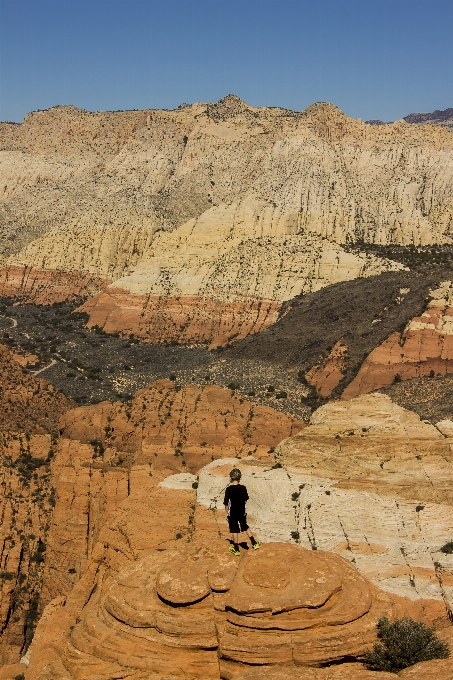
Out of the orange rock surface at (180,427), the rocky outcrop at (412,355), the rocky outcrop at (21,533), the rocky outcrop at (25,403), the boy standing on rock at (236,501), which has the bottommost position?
the rocky outcrop at (21,533)

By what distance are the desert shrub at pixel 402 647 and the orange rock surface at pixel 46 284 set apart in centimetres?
12073

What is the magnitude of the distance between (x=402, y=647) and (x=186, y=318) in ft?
309

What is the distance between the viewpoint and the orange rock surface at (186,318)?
104438 mm

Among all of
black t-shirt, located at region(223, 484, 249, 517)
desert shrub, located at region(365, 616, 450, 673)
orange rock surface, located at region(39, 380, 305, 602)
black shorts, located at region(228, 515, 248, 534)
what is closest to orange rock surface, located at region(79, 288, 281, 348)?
orange rock surface, located at region(39, 380, 305, 602)

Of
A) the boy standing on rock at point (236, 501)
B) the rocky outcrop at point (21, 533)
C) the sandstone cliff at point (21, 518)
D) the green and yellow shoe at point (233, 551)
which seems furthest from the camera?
the sandstone cliff at point (21, 518)

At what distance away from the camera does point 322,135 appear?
15862 centimetres

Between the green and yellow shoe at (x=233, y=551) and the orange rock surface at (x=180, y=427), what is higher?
the green and yellow shoe at (x=233, y=551)

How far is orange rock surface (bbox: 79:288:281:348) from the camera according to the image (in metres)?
104

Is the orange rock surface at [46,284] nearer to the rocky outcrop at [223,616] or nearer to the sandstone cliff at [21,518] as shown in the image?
the sandstone cliff at [21,518]

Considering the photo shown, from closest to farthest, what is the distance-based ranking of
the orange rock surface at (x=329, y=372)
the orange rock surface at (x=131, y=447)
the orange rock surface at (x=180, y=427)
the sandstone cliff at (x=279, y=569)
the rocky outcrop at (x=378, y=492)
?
1. the sandstone cliff at (x=279, y=569)
2. the rocky outcrop at (x=378, y=492)
3. the orange rock surface at (x=131, y=447)
4. the orange rock surface at (x=180, y=427)
5. the orange rock surface at (x=329, y=372)

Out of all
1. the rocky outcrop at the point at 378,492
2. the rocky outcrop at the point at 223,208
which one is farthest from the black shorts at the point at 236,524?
the rocky outcrop at the point at 223,208

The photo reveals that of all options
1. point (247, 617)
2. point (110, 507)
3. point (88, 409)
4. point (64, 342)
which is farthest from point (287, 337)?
point (247, 617)

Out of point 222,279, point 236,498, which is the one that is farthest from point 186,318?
point 236,498

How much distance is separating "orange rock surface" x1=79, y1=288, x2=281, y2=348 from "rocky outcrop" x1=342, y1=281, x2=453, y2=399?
29764 mm
